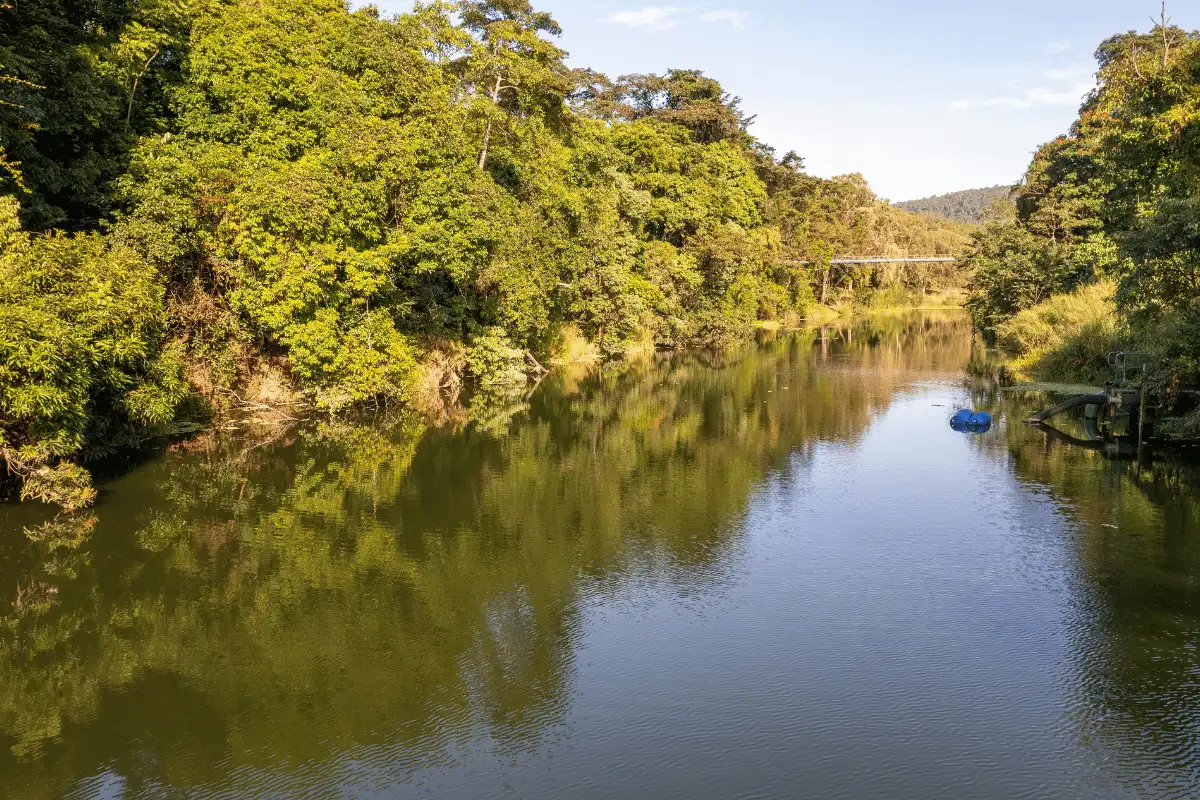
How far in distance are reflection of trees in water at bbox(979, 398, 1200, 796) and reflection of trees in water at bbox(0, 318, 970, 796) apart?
257 inches

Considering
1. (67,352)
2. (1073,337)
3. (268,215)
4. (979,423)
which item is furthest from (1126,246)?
(67,352)

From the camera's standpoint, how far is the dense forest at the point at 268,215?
807 inches

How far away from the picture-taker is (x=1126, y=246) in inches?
1109

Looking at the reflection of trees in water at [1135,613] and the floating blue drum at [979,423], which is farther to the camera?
the floating blue drum at [979,423]

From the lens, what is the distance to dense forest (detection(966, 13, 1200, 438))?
2776 centimetres

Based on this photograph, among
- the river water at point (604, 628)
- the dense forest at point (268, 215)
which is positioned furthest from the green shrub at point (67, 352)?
the river water at point (604, 628)

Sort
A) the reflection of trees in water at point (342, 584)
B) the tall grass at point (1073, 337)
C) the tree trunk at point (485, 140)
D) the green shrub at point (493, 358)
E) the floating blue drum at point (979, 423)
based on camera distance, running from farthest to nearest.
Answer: the tree trunk at point (485, 140) < the green shrub at point (493, 358) < the tall grass at point (1073, 337) < the floating blue drum at point (979, 423) < the reflection of trees in water at point (342, 584)

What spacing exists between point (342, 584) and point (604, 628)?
5210 millimetres

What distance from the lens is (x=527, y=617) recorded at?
1581 centimetres

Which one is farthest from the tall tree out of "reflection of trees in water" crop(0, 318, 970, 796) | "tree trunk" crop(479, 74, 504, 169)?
"reflection of trees in water" crop(0, 318, 970, 796)

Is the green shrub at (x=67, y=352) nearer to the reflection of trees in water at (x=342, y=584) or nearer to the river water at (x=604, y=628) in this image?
the river water at (x=604, y=628)

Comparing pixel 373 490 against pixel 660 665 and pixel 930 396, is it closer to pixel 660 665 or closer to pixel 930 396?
pixel 660 665

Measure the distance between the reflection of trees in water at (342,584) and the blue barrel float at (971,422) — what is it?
4.17 metres

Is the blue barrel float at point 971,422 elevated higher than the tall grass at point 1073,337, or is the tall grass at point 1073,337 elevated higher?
the tall grass at point 1073,337
